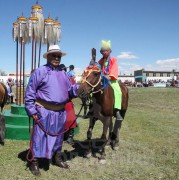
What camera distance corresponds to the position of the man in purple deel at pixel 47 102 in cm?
460

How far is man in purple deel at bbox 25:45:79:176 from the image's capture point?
4.60m

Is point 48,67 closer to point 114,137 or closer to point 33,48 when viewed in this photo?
point 114,137

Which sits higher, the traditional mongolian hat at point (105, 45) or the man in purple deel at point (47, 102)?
the traditional mongolian hat at point (105, 45)

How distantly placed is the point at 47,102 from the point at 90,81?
860mm

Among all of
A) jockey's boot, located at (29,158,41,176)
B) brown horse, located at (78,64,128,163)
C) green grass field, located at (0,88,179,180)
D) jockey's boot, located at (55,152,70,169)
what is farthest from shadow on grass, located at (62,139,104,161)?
jockey's boot, located at (29,158,41,176)

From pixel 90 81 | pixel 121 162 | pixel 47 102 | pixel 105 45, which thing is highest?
pixel 105 45

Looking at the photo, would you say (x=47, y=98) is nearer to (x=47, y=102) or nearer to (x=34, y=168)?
(x=47, y=102)

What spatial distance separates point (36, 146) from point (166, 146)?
3.55m

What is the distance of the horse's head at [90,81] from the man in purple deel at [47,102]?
0.71 ft

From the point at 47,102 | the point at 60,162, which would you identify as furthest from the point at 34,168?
the point at 47,102

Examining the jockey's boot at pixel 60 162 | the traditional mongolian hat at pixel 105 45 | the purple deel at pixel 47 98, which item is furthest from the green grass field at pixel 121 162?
the traditional mongolian hat at pixel 105 45

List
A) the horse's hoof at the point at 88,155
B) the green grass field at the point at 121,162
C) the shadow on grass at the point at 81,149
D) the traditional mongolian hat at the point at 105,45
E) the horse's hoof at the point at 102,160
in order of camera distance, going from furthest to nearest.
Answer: the shadow on grass at the point at 81,149, the horse's hoof at the point at 88,155, the traditional mongolian hat at the point at 105,45, the horse's hoof at the point at 102,160, the green grass field at the point at 121,162

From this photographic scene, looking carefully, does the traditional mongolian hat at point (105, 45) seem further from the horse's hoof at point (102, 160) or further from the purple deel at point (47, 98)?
the horse's hoof at point (102, 160)

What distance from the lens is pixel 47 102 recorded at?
4.66 m
